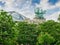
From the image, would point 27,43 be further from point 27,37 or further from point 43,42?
point 43,42

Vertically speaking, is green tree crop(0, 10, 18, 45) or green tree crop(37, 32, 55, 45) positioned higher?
green tree crop(0, 10, 18, 45)

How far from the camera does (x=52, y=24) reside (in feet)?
318

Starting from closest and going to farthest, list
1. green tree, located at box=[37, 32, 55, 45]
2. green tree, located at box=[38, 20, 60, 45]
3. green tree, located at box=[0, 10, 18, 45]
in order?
green tree, located at box=[0, 10, 18, 45], green tree, located at box=[37, 32, 55, 45], green tree, located at box=[38, 20, 60, 45]

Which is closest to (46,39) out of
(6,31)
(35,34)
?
(35,34)

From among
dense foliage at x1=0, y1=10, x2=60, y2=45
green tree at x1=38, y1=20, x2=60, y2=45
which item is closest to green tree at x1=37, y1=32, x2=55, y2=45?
dense foliage at x1=0, y1=10, x2=60, y2=45

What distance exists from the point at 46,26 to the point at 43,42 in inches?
491

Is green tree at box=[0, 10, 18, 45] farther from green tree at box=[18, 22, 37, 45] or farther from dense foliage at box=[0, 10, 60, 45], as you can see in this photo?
green tree at box=[18, 22, 37, 45]

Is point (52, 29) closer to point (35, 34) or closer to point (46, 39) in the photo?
point (35, 34)

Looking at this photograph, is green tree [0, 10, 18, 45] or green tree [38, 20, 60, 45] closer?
green tree [0, 10, 18, 45]

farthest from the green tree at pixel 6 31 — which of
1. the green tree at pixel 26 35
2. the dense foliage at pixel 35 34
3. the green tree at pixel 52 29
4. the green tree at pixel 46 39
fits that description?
the green tree at pixel 26 35

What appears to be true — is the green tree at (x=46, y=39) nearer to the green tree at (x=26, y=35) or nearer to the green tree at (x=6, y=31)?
the green tree at (x=26, y=35)

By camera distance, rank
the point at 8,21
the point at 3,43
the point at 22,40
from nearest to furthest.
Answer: the point at 3,43
the point at 8,21
the point at 22,40

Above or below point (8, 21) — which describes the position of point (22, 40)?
below

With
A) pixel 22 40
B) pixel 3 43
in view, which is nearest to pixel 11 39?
pixel 3 43
